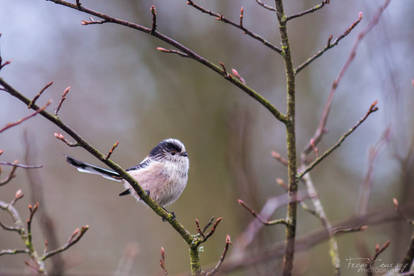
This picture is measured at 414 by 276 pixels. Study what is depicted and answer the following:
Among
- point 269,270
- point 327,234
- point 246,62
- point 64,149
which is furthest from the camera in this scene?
point 64,149

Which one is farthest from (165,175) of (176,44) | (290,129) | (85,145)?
(176,44)

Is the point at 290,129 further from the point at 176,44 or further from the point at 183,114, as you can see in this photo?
the point at 183,114

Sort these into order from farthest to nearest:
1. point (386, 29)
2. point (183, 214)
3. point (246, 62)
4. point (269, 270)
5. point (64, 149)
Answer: point (64, 149)
point (246, 62)
point (183, 214)
point (386, 29)
point (269, 270)

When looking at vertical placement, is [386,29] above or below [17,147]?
below

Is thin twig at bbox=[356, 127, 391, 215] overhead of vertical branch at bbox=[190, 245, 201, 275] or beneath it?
overhead

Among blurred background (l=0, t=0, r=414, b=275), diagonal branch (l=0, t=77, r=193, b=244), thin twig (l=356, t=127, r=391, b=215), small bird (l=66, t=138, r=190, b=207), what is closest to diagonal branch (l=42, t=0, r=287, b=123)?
diagonal branch (l=0, t=77, r=193, b=244)

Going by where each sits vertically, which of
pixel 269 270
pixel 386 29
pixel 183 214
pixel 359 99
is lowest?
pixel 269 270

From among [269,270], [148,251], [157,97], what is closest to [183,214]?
[148,251]

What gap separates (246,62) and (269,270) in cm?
755

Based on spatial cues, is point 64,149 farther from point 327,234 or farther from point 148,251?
point 327,234

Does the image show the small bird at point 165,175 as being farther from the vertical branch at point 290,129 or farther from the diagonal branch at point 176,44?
the diagonal branch at point 176,44

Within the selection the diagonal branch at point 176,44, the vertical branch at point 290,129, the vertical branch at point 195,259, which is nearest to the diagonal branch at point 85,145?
the vertical branch at point 195,259

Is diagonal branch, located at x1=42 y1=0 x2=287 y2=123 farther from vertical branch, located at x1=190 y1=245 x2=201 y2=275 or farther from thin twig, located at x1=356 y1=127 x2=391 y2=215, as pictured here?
vertical branch, located at x1=190 y1=245 x2=201 y2=275

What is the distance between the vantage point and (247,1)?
32.8ft
